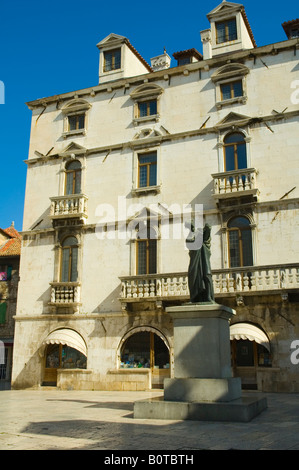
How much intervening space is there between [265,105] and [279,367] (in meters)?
11.4

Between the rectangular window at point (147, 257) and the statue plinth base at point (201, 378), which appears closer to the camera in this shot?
the statue plinth base at point (201, 378)

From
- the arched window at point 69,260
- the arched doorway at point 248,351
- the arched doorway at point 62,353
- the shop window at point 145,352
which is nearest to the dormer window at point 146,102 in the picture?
the arched window at point 69,260

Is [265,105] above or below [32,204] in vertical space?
above

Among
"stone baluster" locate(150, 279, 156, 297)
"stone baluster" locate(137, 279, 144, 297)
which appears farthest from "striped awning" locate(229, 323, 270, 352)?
"stone baluster" locate(137, 279, 144, 297)

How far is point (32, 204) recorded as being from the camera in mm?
25266

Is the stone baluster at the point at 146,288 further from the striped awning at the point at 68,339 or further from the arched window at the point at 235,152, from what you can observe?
the arched window at the point at 235,152

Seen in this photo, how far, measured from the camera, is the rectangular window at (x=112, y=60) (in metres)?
26.0

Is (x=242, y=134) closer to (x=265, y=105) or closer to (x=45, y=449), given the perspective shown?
(x=265, y=105)

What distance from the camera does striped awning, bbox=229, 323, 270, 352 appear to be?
1809 cm

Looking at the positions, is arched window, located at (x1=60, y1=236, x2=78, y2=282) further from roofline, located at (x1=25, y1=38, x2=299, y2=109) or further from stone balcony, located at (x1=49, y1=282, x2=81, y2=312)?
roofline, located at (x1=25, y1=38, x2=299, y2=109)

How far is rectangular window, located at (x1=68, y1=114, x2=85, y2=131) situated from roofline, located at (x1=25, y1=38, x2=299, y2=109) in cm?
116

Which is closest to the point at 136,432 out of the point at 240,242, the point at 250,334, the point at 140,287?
the point at 250,334

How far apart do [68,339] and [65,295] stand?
7.19ft

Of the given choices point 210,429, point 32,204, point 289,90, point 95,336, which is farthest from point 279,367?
point 32,204
